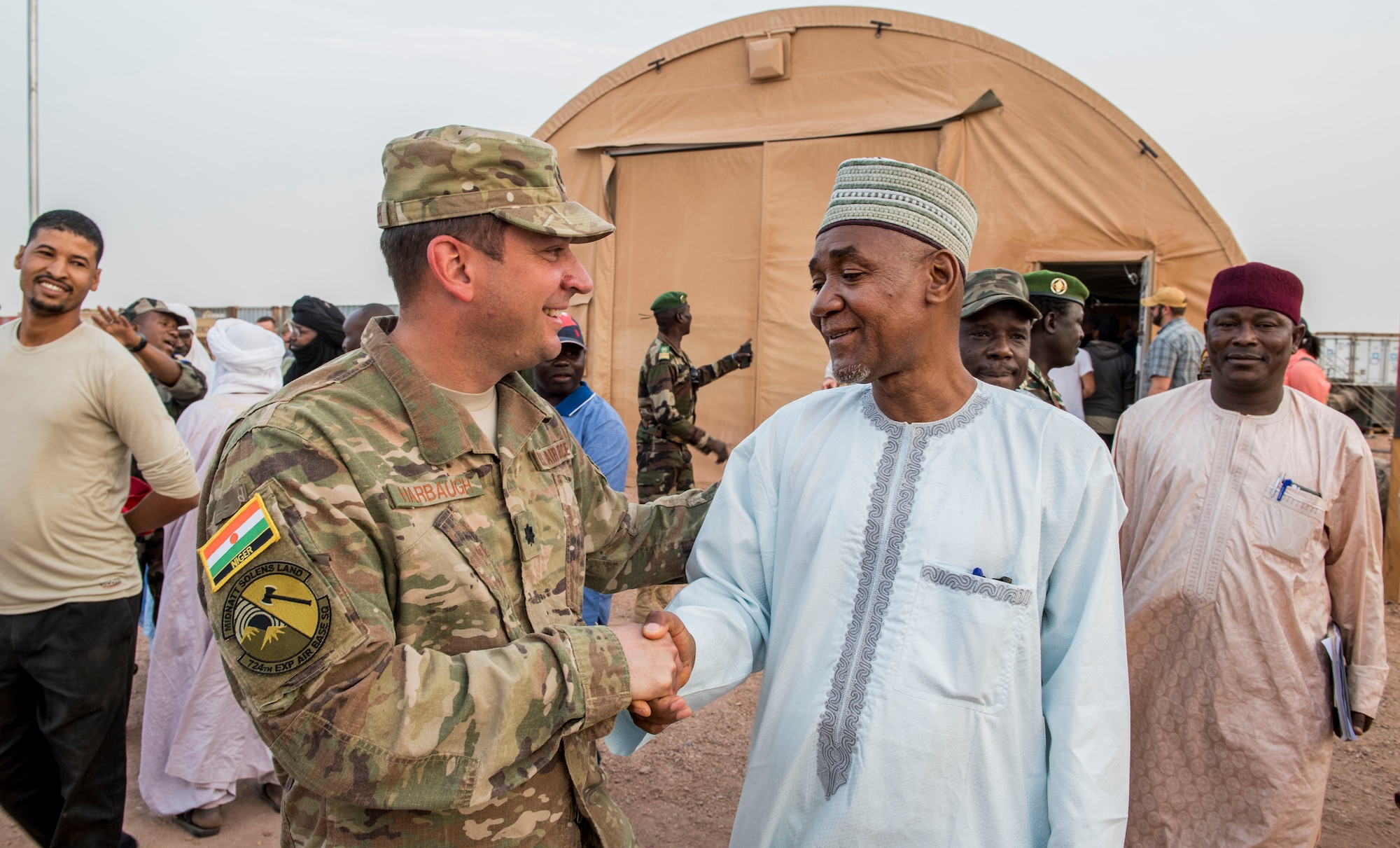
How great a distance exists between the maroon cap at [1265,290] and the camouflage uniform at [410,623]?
8.10 feet

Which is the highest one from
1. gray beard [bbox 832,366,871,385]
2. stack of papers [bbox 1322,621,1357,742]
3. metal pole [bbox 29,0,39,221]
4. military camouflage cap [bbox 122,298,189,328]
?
metal pole [bbox 29,0,39,221]

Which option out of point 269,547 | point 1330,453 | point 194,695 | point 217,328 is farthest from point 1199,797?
point 217,328

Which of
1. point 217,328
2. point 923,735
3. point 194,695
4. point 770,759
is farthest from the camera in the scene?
point 217,328

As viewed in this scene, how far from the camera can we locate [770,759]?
184 cm

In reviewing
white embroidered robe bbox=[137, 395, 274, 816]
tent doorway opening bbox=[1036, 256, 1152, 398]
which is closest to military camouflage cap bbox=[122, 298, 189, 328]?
white embroidered robe bbox=[137, 395, 274, 816]

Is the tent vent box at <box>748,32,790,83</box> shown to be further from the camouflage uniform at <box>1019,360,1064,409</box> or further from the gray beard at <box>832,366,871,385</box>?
the gray beard at <box>832,366,871,385</box>

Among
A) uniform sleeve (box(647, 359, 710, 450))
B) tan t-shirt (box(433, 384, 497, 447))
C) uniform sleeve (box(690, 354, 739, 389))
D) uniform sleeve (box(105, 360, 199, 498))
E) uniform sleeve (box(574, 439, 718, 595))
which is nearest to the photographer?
tan t-shirt (box(433, 384, 497, 447))

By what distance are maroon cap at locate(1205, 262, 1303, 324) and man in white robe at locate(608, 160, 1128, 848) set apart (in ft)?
4.91

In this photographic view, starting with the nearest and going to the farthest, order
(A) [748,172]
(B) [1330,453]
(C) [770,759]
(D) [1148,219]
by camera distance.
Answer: (C) [770,759]
(B) [1330,453]
(D) [1148,219]
(A) [748,172]

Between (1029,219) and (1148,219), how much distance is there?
1.11 m

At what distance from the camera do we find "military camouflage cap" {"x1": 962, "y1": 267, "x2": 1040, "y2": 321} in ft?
9.90

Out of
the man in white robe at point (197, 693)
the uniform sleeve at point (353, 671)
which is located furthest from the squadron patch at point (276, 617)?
the man in white robe at point (197, 693)

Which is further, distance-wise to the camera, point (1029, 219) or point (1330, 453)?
point (1029, 219)

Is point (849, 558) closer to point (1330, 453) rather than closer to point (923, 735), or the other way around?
point (923, 735)
